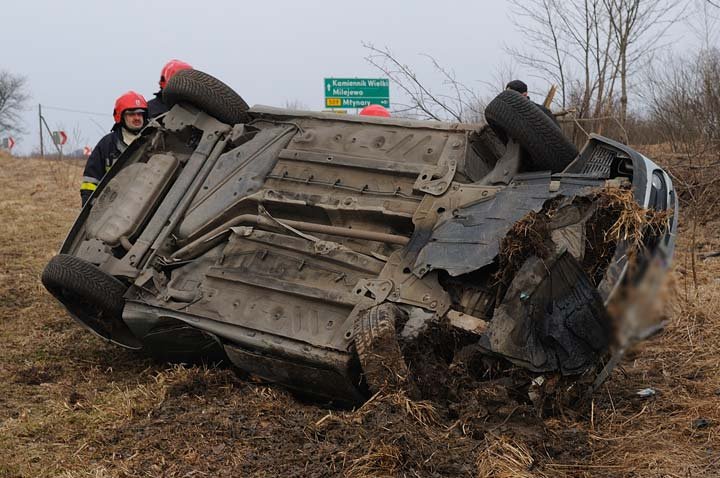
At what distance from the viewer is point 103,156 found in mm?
7395

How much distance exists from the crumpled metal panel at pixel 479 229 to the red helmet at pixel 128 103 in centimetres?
372

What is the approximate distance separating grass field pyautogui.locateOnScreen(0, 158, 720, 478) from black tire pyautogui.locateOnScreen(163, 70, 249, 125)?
73.2 inches

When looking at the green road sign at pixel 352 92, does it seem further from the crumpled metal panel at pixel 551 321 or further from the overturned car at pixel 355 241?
the crumpled metal panel at pixel 551 321

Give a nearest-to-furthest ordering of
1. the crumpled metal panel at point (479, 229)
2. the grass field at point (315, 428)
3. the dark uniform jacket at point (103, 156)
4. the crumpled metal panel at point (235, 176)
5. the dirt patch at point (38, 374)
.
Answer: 1. the grass field at point (315, 428)
2. the crumpled metal panel at point (479, 229)
3. the dirt patch at point (38, 374)
4. the crumpled metal panel at point (235, 176)
5. the dark uniform jacket at point (103, 156)

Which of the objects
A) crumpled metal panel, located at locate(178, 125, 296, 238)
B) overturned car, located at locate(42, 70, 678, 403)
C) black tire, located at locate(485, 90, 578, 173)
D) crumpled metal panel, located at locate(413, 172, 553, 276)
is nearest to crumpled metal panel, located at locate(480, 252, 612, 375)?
overturned car, located at locate(42, 70, 678, 403)

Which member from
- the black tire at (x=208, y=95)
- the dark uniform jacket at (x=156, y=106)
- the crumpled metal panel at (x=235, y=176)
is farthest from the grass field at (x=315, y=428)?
the dark uniform jacket at (x=156, y=106)

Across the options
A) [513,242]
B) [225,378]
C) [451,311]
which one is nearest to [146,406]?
[225,378]

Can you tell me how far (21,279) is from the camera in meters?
8.42

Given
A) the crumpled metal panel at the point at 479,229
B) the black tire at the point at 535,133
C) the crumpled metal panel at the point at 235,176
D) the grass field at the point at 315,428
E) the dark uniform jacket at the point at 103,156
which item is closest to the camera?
the grass field at the point at 315,428

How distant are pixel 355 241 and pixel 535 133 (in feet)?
4.09

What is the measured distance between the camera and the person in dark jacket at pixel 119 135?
7312 millimetres

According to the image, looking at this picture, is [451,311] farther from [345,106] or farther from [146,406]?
[345,106]

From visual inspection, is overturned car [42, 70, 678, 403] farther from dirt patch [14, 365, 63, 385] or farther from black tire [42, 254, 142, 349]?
dirt patch [14, 365, 63, 385]

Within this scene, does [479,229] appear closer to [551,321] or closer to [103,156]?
[551,321]
